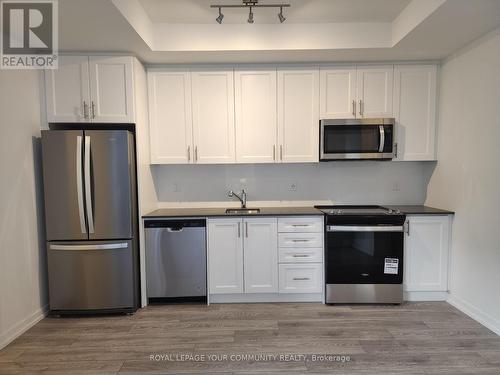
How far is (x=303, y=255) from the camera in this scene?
118 inches

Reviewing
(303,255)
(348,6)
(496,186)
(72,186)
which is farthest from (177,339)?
(348,6)

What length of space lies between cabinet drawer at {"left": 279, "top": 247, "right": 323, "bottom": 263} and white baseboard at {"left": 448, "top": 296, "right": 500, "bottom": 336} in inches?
54.6

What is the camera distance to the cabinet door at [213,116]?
123 inches

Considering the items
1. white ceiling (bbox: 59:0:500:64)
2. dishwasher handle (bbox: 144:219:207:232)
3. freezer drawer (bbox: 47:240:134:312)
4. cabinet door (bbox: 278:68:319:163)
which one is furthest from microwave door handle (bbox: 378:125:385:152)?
freezer drawer (bbox: 47:240:134:312)

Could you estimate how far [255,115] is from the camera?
3.18 metres

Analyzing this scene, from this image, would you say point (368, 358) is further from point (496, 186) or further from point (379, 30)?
point (379, 30)

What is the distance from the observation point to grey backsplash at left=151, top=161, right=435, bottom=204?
3.48 m

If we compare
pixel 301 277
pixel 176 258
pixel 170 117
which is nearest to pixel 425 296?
pixel 301 277

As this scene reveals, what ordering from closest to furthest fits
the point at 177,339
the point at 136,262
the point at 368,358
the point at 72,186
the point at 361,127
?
the point at 368,358 < the point at 177,339 < the point at 72,186 < the point at 136,262 < the point at 361,127

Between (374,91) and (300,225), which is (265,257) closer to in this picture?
(300,225)

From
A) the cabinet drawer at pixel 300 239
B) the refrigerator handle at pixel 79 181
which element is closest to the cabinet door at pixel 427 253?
the cabinet drawer at pixel 300 239

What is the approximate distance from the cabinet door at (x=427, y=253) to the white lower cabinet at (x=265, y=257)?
3.00ft

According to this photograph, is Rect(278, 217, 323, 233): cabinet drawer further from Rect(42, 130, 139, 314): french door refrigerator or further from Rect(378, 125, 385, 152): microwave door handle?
Rect(42, 130, 139, 314): french door refrigerator

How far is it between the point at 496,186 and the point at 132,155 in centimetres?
326
